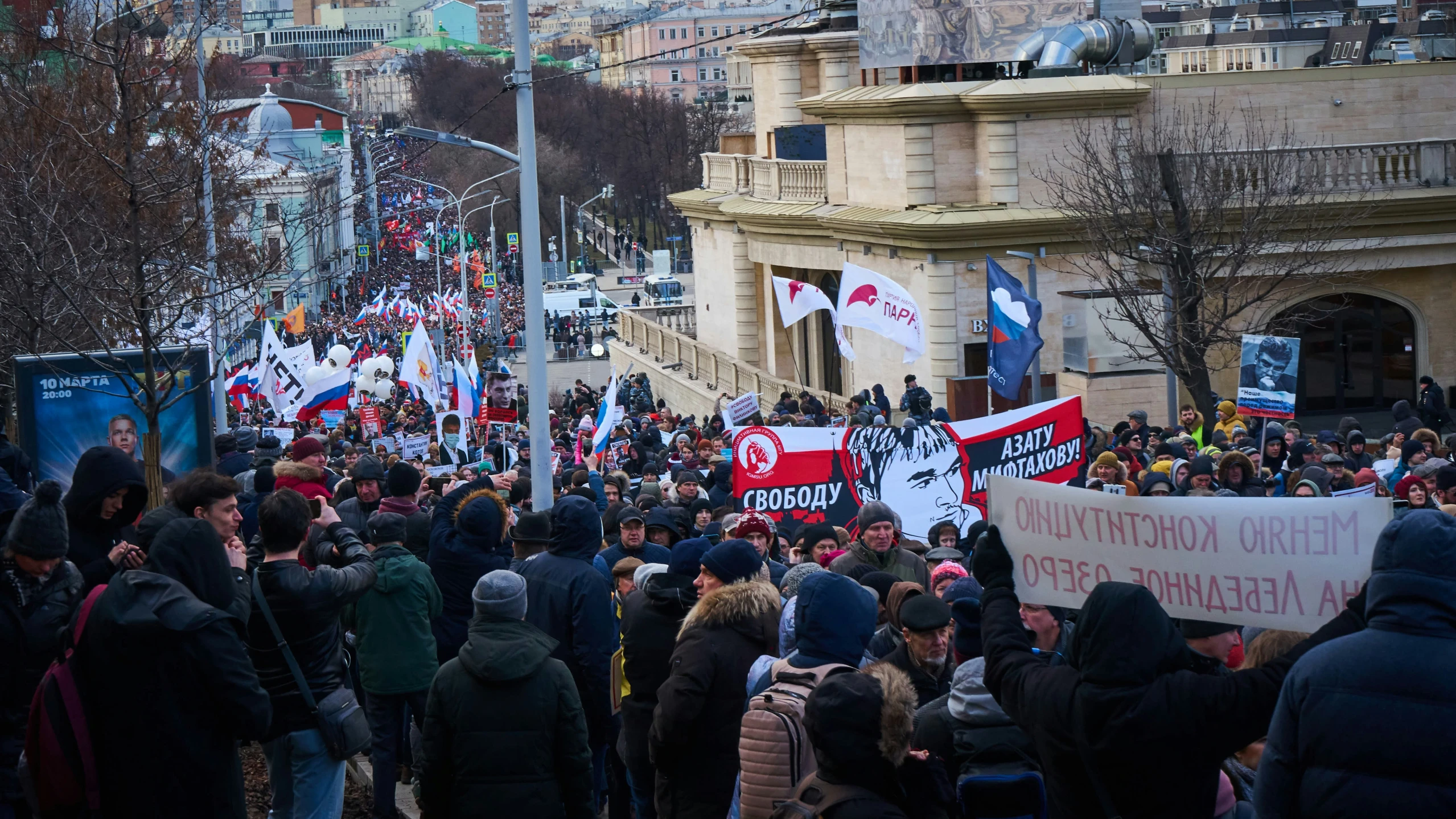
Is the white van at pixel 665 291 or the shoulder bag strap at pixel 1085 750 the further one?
the white van at pixel 665 291

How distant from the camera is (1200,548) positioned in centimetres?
525

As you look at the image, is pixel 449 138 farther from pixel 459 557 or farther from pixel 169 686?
pixel 169 686

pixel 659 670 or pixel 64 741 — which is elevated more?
pixel 64 741

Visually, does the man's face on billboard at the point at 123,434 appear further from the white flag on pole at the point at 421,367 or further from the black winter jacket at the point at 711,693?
the white flag on pole at the point at 421,367

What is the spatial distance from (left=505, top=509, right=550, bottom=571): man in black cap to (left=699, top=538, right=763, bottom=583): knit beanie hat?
75.2 inches

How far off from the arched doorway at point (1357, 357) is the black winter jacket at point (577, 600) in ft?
75.9

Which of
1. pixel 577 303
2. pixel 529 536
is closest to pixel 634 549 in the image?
pixel 529 536

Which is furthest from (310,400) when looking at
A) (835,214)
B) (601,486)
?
(601,486)

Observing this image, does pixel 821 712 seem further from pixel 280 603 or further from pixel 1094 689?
pixel 280 603

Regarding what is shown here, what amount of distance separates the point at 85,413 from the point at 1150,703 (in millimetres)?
9198

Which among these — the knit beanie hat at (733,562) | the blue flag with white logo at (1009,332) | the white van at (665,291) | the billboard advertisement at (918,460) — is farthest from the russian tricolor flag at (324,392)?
the white van at (665,291)

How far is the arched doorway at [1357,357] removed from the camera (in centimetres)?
2877

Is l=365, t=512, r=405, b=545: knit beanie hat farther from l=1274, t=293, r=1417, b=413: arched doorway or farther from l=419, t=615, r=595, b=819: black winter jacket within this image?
l=1274, t=293, r=1417, b=413: arched doorway

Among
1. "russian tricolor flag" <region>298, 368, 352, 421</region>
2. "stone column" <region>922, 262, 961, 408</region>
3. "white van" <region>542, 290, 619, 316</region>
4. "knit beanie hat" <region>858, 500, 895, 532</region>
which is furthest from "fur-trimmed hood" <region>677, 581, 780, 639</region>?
"white van" <region>542, 290, 619, 316</region>
